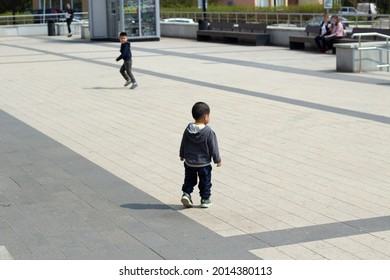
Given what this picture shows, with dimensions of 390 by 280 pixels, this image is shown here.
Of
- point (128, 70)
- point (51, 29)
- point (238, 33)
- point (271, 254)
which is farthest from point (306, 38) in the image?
point (271, 254)

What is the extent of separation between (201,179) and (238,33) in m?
25.4

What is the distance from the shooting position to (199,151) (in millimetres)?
8156

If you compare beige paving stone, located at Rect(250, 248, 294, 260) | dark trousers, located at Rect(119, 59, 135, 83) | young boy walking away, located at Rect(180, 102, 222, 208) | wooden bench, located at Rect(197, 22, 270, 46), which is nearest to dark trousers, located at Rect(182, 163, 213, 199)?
young boy walking away, located at Rect(180, 102, 222, 208)

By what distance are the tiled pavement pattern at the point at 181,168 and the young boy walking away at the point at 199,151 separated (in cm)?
24

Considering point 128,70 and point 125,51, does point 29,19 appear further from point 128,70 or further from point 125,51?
point 125,51

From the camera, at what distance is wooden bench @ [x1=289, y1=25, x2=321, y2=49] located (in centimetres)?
2862

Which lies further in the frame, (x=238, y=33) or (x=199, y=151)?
(x=238, y=33)

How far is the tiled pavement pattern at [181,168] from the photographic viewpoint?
7156 millimetres

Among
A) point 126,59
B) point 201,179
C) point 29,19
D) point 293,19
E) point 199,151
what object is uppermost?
point 29,19

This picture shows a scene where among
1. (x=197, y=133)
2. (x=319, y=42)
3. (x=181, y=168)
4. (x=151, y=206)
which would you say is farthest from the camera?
(x=319, y=42)

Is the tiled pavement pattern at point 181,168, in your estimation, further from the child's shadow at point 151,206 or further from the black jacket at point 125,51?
the black jacket at point 125,51

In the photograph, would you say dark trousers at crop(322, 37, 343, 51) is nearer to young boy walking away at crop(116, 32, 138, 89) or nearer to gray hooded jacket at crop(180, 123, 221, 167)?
young boy walking away at crop(116, 32, 138, 89)
